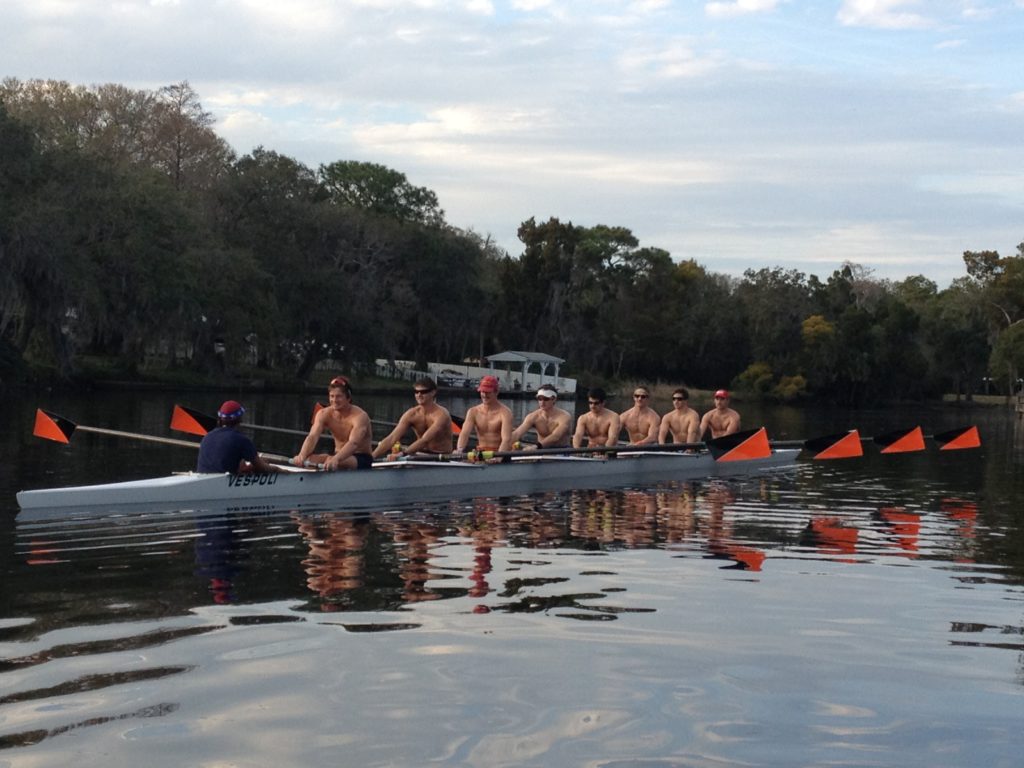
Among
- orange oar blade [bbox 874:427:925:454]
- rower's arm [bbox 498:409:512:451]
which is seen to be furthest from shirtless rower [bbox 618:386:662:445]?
orange oar blade [bbox 874:427:925:454]

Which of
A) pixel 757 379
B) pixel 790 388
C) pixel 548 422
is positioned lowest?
pixel 548 422

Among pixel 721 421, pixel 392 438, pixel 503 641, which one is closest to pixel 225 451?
pixel 392 438

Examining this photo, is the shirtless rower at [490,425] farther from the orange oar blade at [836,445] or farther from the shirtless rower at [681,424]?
the orange oar blade at [836,445]

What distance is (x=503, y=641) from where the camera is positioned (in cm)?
801

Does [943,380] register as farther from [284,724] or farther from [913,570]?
[284,724]

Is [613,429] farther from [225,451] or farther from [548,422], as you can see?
[225,451]

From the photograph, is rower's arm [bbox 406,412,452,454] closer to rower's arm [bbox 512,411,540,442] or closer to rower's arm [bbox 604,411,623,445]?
rower's arm [bbox 512,411,540,442]

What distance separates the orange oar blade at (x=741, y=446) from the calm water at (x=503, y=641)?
3.41 metres

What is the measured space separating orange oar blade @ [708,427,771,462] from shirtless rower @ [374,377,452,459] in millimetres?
3876

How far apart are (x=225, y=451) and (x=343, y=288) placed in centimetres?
4400

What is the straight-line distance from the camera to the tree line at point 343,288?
136 ft

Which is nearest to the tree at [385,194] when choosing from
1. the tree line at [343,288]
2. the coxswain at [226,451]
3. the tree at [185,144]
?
the tree line at [343,288]

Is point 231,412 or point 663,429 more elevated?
point 231,412

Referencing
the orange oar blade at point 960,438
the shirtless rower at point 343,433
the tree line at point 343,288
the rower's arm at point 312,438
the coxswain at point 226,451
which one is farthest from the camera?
the tree line at point 343,288
